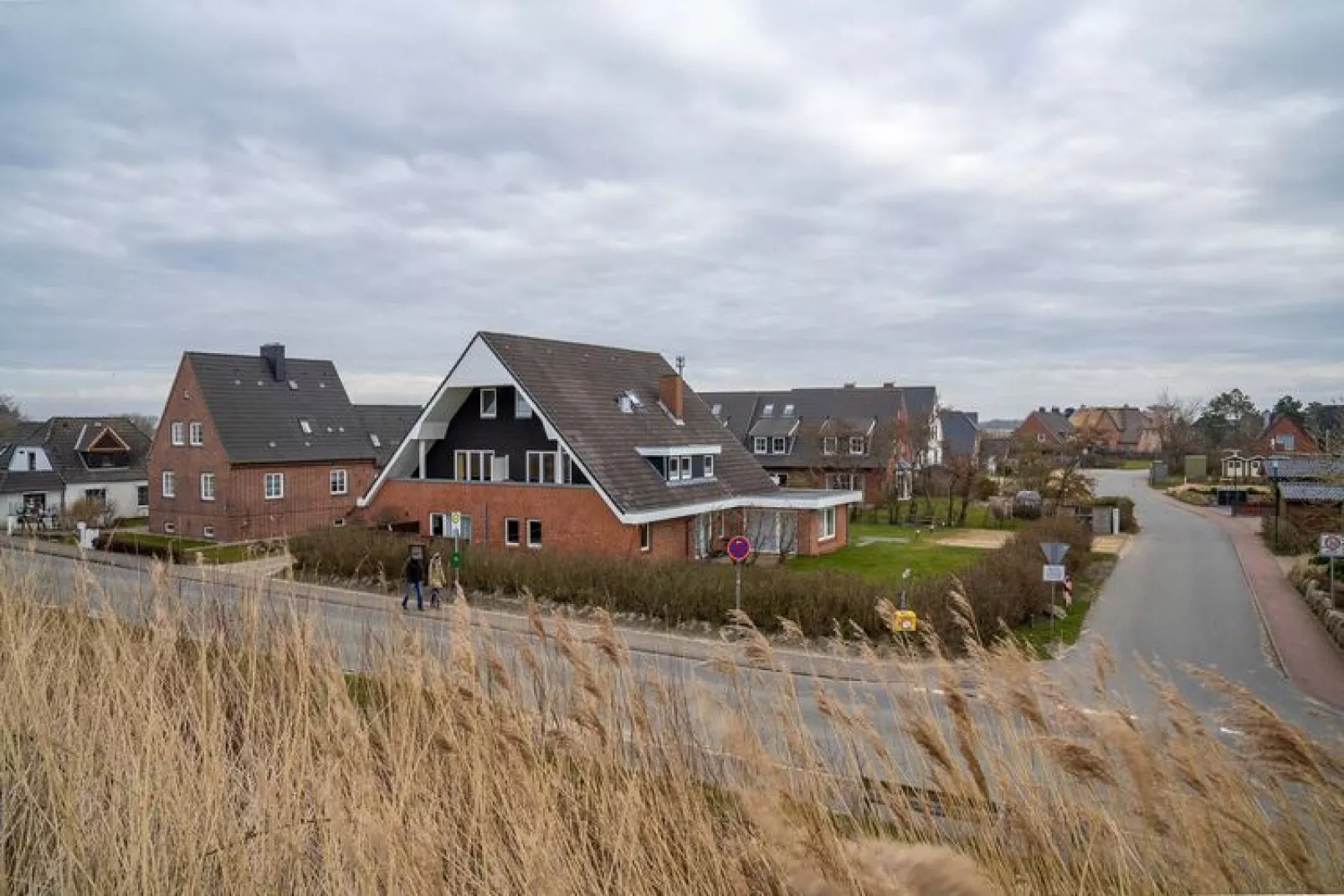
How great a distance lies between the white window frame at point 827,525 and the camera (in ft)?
99.8

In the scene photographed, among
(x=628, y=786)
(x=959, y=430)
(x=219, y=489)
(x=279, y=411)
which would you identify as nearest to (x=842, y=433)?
(x=279, y=411)

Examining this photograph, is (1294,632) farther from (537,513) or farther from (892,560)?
(537,513)

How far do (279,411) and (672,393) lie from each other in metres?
17.2

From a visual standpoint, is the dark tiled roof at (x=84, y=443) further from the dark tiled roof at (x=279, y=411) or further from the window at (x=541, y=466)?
the window at (x=541, y=466)

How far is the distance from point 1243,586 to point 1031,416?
305 feet

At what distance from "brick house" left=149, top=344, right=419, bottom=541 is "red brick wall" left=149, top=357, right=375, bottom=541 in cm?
4

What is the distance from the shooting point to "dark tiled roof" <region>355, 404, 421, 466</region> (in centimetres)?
4628

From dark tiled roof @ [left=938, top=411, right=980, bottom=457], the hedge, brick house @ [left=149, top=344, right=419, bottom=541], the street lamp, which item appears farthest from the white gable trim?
dark tiled roof @ [left=938, top=411, right=980, bottom=457]

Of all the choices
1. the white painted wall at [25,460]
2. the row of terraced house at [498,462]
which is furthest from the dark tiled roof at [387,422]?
the white painted wall at [25,460]

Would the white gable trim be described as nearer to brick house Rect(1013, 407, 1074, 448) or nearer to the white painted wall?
the white painted wall

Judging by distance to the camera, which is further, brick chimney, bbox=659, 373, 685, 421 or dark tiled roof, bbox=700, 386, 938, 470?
dark tiled roof, bbox=700, 386, 938, 470

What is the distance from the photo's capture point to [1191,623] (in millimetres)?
20891

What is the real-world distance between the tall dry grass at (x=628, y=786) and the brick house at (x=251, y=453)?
30981mm

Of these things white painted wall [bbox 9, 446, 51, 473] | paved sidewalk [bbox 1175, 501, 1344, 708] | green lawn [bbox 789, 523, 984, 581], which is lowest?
paved sidewalk [bbox 1175, 501, 1344, 708]
